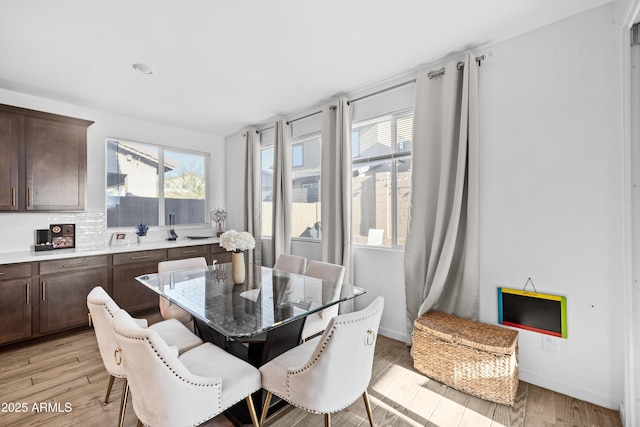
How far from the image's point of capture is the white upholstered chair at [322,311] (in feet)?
7.33

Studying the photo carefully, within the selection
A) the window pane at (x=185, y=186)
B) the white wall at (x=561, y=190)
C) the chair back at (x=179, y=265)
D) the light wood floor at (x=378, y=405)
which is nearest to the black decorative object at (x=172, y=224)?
the window pane at (x=185, y=186)

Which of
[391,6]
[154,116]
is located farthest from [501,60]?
[154,116]

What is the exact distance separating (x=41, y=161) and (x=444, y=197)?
420 centimetres

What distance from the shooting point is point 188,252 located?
4035 mm

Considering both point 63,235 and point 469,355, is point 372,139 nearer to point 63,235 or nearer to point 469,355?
point 469,355

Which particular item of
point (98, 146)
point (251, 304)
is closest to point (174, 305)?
point (251, 304)

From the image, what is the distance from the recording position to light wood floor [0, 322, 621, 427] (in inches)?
70.1

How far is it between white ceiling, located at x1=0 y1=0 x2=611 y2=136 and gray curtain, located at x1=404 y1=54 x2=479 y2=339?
1.20ft

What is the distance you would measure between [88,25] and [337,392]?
2920mm

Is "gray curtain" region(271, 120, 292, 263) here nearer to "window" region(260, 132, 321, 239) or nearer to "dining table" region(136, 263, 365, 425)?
"window" region(260, 132, 321, 239)

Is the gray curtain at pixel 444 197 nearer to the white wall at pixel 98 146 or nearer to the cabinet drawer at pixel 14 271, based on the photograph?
the white wall at pixel 98 146

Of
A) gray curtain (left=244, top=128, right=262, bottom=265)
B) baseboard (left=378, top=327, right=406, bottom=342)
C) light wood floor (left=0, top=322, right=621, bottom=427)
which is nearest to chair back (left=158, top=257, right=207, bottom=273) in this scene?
light wood floor (left=0, top=322, right=621, bottom=427)

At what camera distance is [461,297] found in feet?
7.91

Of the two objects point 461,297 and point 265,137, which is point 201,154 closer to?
point 265,137
